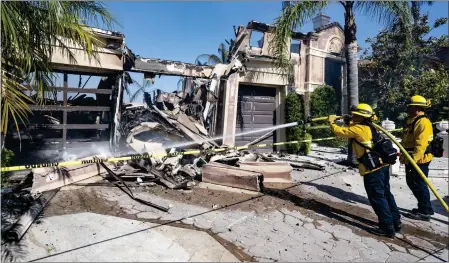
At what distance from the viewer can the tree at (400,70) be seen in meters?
14.2

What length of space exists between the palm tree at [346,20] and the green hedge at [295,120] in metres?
2.48

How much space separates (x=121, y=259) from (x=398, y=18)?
9.02 metres

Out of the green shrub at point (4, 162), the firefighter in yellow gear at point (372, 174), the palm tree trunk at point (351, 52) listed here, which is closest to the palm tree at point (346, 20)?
the palm tree trunk at point (351, 52)

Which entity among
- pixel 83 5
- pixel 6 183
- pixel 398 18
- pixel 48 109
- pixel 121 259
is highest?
pixel 398 18

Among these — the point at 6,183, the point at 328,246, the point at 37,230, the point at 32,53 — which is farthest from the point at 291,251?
the point at 6,183

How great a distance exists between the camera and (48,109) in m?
7.97

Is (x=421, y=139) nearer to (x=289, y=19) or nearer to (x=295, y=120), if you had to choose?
(x=289, y=19)

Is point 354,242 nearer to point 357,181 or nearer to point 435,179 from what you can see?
point 357,181

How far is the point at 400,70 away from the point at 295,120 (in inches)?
366

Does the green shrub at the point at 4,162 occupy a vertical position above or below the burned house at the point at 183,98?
below

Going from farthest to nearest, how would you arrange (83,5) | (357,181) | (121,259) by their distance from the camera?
1. (357,181)
2. (83,5)
3. (121,259)

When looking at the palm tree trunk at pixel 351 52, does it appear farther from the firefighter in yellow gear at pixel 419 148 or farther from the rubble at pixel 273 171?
the firefighter in yellow gear at pixel 419 148

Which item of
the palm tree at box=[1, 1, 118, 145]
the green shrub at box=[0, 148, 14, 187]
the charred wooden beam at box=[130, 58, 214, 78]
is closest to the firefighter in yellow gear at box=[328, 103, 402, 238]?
the palm tree at box=[1, 1, 118, 145]

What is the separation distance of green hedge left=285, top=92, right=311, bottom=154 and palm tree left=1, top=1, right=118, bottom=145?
27.5ft
